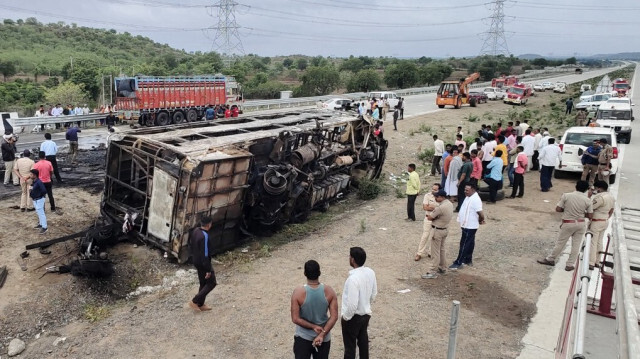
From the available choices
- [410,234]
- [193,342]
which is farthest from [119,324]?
[410,234]

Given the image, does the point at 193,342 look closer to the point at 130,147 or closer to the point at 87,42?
the point at 130,147

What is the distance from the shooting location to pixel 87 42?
7944 cm

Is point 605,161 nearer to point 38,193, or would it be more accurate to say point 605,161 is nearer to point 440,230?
point 440,230

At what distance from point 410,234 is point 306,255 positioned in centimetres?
244

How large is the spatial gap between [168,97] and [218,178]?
17.4 metres

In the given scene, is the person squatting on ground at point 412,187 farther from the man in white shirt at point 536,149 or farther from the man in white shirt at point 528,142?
the man in white shirt at point 536,149

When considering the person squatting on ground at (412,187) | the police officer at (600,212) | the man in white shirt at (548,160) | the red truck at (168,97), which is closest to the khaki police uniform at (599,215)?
the police officer at (600,212)

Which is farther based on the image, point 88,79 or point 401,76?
point 401,76

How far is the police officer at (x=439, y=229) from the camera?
7.31 meters

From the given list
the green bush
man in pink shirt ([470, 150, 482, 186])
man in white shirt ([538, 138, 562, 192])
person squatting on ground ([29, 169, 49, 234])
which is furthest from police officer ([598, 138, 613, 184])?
person squatting on ground ([29, 169, 49, 234])

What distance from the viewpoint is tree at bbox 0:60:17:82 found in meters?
48.0

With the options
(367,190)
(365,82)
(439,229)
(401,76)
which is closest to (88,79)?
(365,82)

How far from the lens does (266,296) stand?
23.7 feet

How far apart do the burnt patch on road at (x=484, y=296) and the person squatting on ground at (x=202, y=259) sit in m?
3.25
